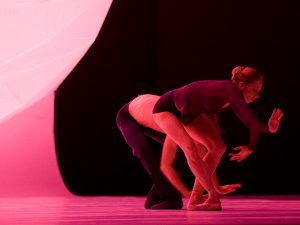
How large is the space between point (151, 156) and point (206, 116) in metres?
0.31

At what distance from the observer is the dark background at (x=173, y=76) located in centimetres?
462

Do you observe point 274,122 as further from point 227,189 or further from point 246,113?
point 227,189

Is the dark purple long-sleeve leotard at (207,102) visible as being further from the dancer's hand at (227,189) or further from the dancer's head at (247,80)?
the dancer's hand at (227,189)

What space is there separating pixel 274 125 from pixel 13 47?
199 centimetres

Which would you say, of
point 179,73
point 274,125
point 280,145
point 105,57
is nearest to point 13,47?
point 105,57

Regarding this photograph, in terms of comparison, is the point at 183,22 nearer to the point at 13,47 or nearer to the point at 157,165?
the point at 13,47

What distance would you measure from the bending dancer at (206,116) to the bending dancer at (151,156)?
0.09m

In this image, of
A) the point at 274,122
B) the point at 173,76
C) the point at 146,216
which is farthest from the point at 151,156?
the point at 173,76

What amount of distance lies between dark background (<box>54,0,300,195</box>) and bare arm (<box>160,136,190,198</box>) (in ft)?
6.70

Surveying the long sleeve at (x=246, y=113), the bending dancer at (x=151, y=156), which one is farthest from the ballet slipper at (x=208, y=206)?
the long sleeve at (x=246, y=113)

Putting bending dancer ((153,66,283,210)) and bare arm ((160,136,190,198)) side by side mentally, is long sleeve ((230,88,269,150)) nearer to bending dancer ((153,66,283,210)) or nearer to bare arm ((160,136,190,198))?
bending dancer ((153,66,283,210))

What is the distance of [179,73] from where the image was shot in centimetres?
473

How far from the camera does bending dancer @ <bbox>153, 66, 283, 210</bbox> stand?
7.51 ft

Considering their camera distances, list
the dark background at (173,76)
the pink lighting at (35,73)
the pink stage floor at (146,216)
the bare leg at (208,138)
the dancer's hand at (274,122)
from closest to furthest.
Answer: the pink stage floor at (146,216)
the dancer's hand at (274,122)
the bare leg at (208,138)
the pink lighting at (35,73)
the dark background at (173,76)
